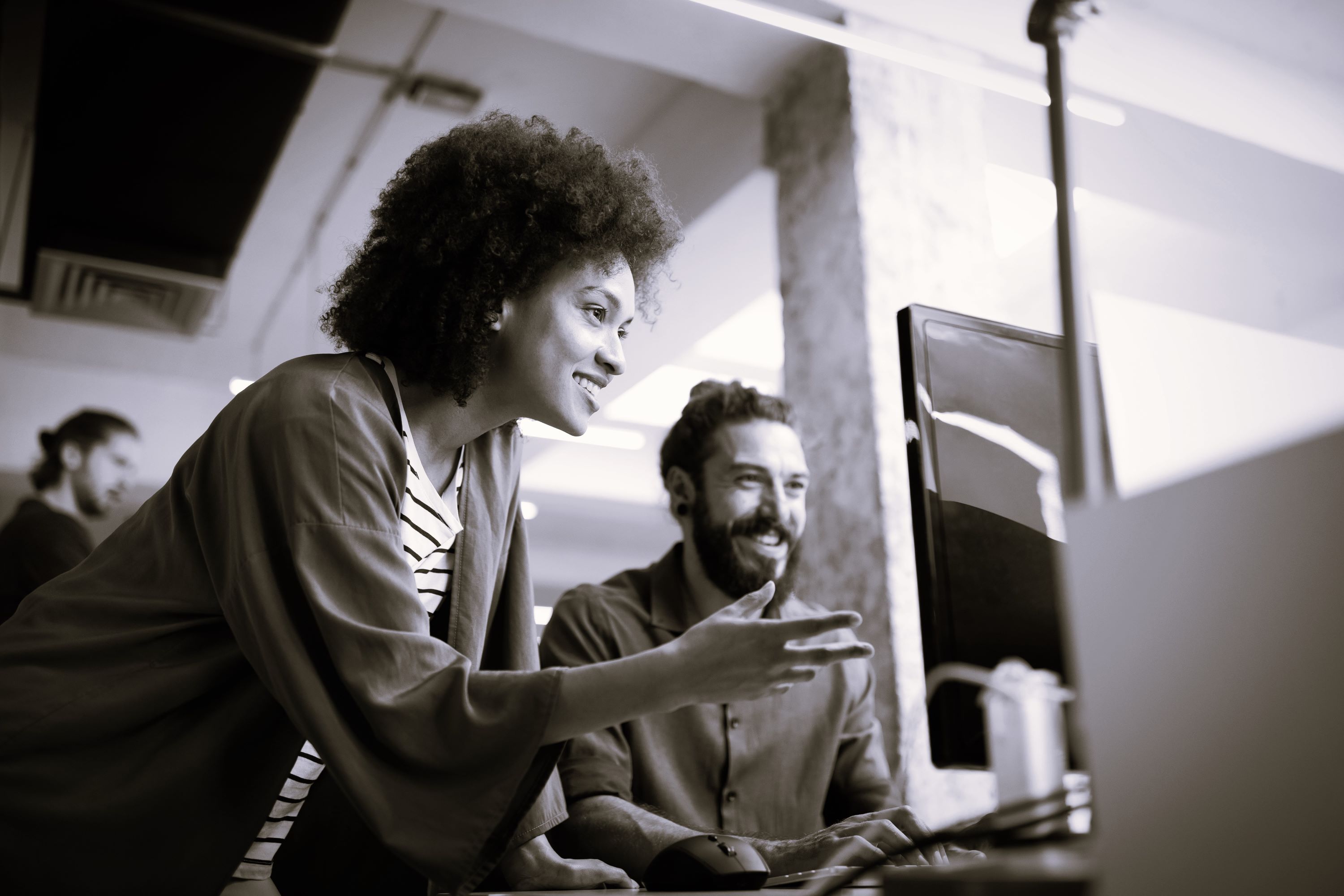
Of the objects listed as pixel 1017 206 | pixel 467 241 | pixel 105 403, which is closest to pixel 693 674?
pixel 467 241

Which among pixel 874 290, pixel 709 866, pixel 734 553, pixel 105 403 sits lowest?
pixel 709 866

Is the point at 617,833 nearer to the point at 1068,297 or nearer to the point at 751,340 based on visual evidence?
the point at 1068,297

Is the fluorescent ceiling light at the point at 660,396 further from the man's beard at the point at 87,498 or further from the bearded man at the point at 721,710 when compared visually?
the bearded man at the point at 721,710

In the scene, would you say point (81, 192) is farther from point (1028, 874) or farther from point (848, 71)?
point (1028, 874)

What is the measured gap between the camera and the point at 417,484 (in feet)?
4.13

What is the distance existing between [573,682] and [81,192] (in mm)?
2803

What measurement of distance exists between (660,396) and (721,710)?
14.9 ft

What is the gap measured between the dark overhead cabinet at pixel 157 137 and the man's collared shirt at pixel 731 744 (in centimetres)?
162

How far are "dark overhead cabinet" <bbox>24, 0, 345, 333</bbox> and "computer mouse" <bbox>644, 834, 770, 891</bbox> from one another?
7.21 feet

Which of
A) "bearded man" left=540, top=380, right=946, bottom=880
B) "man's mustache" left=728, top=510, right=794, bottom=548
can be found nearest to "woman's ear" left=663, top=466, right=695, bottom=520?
"bearded man" left=540, top=380, right=946, bottom=880

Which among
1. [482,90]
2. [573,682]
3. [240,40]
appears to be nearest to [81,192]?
[240,40]

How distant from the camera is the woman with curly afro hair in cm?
90

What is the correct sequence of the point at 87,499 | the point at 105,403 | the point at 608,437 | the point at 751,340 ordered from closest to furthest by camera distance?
the point at 87,499 → the point at 751,340 → the point at 105,403 → the point at 608,437

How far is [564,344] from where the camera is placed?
1379 millimetres
